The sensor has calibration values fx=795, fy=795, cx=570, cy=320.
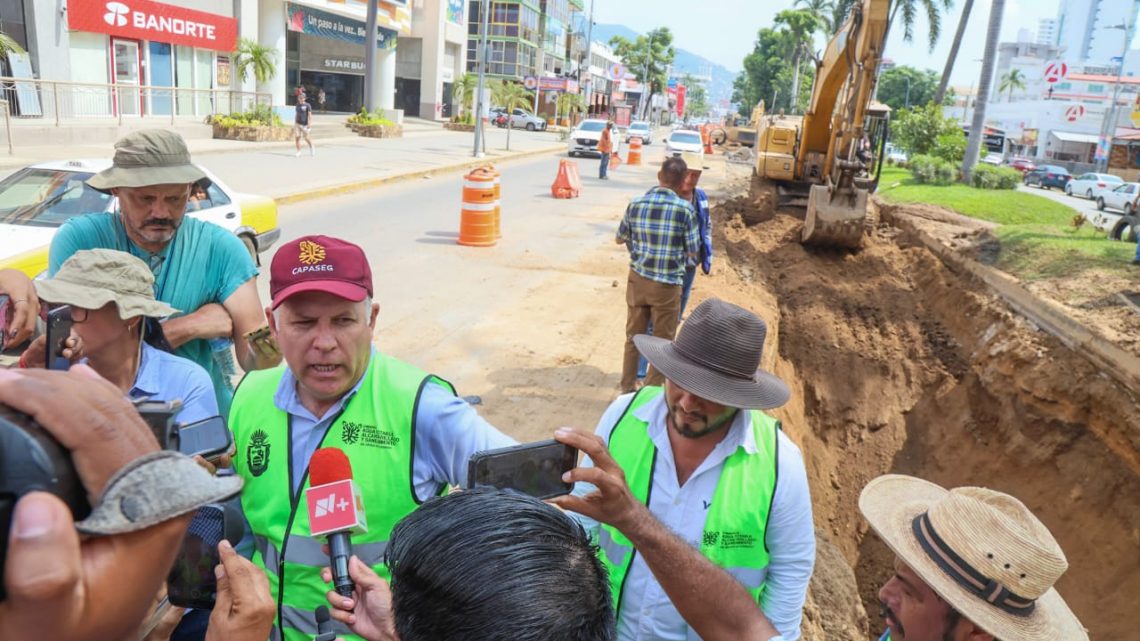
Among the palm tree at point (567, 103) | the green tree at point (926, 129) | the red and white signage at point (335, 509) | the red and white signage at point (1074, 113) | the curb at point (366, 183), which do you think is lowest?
the curb at point (366, 183)

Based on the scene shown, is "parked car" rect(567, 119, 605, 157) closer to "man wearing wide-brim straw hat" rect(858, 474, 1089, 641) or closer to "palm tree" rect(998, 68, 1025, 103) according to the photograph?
"man wearing wide-brim straw hat" rect(858, 474, 1089, 641)

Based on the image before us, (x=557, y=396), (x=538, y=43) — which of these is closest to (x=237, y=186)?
(x=557, y=396)

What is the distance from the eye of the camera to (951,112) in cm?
9900

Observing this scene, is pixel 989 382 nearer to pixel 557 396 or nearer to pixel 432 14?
pixel 557 396

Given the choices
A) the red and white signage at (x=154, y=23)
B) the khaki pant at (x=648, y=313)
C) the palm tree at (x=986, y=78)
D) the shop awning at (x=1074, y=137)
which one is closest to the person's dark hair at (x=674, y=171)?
the khaki pant at (x=648, y=313)

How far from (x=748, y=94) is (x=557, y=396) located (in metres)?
96.6

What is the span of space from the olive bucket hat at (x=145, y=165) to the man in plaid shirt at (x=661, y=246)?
161 inches

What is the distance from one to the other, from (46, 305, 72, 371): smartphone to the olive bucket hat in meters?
0.81

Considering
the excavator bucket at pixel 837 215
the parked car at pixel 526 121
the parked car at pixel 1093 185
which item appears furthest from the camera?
the parked car at pixel 526 121

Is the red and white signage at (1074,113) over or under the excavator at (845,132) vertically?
over

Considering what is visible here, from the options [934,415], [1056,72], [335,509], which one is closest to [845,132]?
[934,415]

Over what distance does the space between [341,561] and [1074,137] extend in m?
81.0

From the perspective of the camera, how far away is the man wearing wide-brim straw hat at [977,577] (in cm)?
207

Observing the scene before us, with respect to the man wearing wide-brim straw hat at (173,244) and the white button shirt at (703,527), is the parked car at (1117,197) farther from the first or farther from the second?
the man wearing wide-brim straw hat at (173,244)
